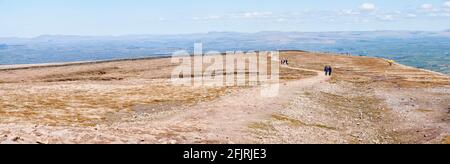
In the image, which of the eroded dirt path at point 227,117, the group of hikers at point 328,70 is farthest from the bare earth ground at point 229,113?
the group of hikers at point 328,70

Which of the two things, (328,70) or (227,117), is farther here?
(328,70)

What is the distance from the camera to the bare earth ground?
3262 centimetres

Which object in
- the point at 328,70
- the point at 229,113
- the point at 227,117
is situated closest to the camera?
the point at 227,117

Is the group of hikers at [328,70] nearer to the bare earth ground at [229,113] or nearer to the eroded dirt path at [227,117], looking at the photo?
the bare earth ground at [229,113]

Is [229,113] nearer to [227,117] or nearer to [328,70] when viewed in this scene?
[227,117]

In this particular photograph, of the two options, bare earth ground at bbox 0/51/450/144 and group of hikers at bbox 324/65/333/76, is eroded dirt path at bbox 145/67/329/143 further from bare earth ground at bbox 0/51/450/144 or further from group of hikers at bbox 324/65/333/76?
group of hikers at bbox 324/65/333/76

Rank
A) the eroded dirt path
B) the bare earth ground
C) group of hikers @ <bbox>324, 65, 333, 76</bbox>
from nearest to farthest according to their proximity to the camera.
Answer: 1. the bare earth ground
2. the eroded dirt path
3. group of hikers @ <bbox>324, 65, 333, 76</bbox>

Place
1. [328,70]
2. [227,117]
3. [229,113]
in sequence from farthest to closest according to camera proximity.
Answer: [328,70] < [229,113] < [227,117]

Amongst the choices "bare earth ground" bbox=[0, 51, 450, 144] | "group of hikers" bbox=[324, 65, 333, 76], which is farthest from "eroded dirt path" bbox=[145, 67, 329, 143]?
"group of hikers" bbox=[324, 65, 333, 76]

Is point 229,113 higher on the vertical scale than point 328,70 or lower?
higher

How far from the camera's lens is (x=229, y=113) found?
4453 centimetres

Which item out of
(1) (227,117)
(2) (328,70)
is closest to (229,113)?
(1) (227,117)
